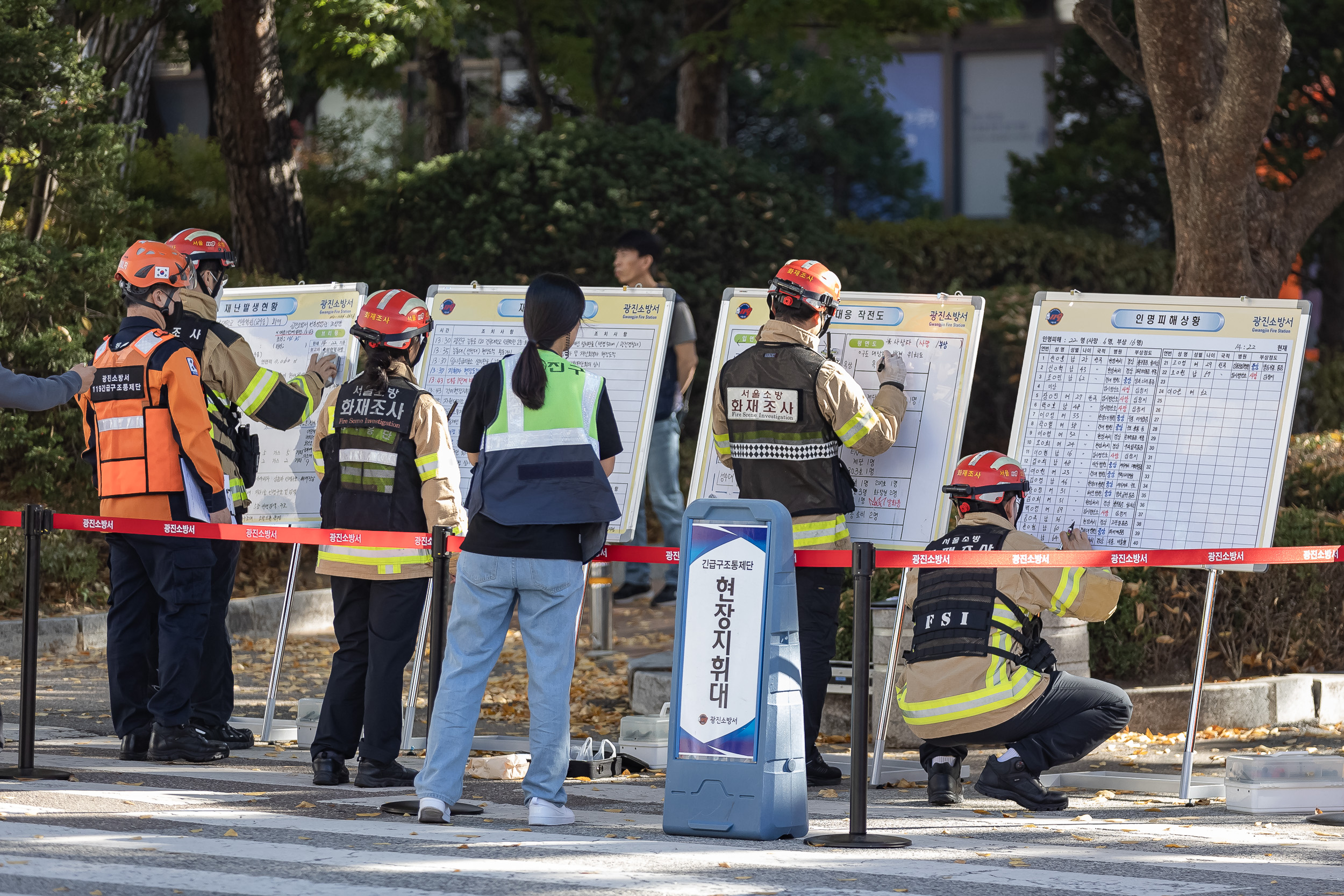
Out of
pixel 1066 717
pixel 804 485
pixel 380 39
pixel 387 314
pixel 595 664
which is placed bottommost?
pixel 595 664

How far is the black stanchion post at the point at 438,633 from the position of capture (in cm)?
635

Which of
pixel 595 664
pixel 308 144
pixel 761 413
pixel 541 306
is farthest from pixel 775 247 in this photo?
pixel 308 144

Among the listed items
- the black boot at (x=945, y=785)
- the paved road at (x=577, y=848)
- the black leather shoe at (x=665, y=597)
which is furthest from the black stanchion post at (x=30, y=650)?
the black leather shoe at (x=665, y=597)

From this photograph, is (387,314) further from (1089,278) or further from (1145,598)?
(1089,278)

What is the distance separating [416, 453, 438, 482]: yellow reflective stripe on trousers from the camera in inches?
270

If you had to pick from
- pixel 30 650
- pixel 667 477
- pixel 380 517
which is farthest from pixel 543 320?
pixel 667 477

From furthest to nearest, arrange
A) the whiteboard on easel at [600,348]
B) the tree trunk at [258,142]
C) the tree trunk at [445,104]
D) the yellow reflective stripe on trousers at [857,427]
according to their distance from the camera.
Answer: the tree trunk at [445,104] → the tree trunk at [258,142] → the whiteboard on easel at [600,348] → the yellow reflective stripe on trousers at [857,427]

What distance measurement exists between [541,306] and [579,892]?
7.24 feet

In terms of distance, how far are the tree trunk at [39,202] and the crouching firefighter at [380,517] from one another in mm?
6594

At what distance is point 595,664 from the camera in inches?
415

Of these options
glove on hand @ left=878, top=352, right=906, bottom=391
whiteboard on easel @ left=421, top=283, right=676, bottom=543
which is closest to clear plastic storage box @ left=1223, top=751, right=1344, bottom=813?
glove on hand @ left=878, top=352, right=906, bottom=391

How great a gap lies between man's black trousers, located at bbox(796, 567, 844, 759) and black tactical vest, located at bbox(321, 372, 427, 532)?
161 cm

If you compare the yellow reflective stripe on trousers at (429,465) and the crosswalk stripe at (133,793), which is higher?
the yellow reflective stripe on trousers at (429,465)

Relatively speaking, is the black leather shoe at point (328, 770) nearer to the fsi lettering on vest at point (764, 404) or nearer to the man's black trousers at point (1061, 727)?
the fsi lettering on vest at point (764, 404)
